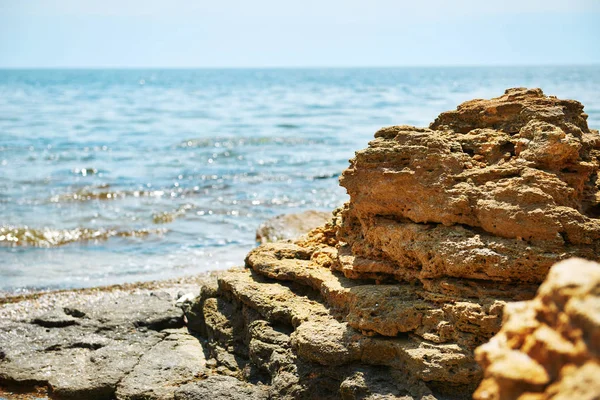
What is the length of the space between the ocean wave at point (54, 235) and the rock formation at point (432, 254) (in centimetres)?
721

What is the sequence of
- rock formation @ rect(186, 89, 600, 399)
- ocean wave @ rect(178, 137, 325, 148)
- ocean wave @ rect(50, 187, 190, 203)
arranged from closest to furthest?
rock formation @ rect(186, 89, 600, 399) < ocean wave @ rect(50, 187, 190, 203) < ocean wave @ rect(178, 137, 325, 148)

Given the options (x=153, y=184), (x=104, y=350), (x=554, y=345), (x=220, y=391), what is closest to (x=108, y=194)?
(x=153, y=184)

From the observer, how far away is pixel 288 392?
473cm

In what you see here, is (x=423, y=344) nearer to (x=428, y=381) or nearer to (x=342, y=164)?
(x=428, y=381)

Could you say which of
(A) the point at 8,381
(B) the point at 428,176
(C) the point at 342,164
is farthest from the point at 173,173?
(B) the point at 428,176

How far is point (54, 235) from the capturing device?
478 inches

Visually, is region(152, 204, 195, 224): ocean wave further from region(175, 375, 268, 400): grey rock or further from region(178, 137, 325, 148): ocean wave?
region(178, 137, 325, 148): ocean wave

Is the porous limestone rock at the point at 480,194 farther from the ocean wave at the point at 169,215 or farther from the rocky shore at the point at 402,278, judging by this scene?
the ocean wave at the point at 169,215

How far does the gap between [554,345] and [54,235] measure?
37.1ft

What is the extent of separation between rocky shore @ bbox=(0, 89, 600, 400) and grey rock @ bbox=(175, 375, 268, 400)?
14 millimetres

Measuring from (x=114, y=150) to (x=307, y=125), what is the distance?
10815 millimetres

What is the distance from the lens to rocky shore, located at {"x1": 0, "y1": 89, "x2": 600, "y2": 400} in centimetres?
445

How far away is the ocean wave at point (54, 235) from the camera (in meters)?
11.8

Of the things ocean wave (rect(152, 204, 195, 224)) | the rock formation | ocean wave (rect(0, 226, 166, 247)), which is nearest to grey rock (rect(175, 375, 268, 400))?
the rock formation
